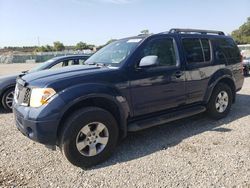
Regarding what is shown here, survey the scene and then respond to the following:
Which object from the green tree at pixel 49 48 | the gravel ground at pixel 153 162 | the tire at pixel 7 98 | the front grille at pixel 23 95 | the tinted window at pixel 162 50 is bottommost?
the gravel ground at pixel 153 162

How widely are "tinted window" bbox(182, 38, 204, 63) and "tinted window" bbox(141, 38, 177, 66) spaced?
0.36m

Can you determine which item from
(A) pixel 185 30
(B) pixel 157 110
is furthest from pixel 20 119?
(A) pixel 185 30

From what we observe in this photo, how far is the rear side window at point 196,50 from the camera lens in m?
5.11

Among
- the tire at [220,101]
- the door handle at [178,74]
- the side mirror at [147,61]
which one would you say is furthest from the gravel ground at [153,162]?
the side mirror at [147,61]

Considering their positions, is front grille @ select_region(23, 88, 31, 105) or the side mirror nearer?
front grille @ select_region(23, 88, 31, 105)

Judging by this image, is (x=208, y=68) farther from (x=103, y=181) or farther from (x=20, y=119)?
(x=20, y=119)

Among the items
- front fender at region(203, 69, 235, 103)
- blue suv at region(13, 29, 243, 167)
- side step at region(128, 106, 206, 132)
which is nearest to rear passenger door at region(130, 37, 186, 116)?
blue suv at region(13, 29, 243, 167)

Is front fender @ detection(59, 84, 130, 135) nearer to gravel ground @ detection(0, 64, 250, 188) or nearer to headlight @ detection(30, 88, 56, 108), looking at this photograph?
headlight @ detection(30, 88, 56, 108)

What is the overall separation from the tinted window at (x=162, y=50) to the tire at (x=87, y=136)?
1337 mm

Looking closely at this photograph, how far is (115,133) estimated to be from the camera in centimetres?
395

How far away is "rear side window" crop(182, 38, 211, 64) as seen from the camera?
16.8 ft

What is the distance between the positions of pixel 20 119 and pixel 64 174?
1010 mm

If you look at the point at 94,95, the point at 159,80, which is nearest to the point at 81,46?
the point at 159,80

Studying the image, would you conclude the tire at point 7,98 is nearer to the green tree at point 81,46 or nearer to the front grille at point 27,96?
the front grille at point 27,96
